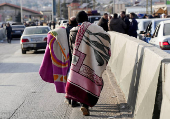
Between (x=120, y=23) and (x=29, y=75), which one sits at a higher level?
(x=120, y=23)

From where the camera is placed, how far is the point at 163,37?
11.5m

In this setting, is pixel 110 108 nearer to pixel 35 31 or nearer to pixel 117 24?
pixel 117 24

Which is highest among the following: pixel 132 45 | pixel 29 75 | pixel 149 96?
pixel 132 45

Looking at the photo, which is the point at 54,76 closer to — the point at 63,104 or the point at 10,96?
the point at 63,104

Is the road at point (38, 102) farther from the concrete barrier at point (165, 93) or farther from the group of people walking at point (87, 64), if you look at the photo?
the concrete barrier at point (165, 93)

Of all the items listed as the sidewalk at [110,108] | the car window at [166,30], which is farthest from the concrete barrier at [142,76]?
the car window at [166,30]

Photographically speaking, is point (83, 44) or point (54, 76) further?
point (54, 76)

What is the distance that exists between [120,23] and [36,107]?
9.92 m

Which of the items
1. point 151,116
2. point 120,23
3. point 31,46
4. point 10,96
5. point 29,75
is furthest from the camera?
point 31,46

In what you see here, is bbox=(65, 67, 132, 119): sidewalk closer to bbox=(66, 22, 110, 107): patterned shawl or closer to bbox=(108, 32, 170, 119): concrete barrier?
bbox=(108, 32, 170, 119): concrete barrier

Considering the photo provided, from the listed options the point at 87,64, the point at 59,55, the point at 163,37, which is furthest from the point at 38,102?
the point at 163,37

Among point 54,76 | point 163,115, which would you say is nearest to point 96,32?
point 54,76

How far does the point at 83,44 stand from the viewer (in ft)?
20.7

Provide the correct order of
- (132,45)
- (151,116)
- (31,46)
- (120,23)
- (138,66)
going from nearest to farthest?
(151,116)
(138,66)
(132,45)
(120,23)
(31,46)
